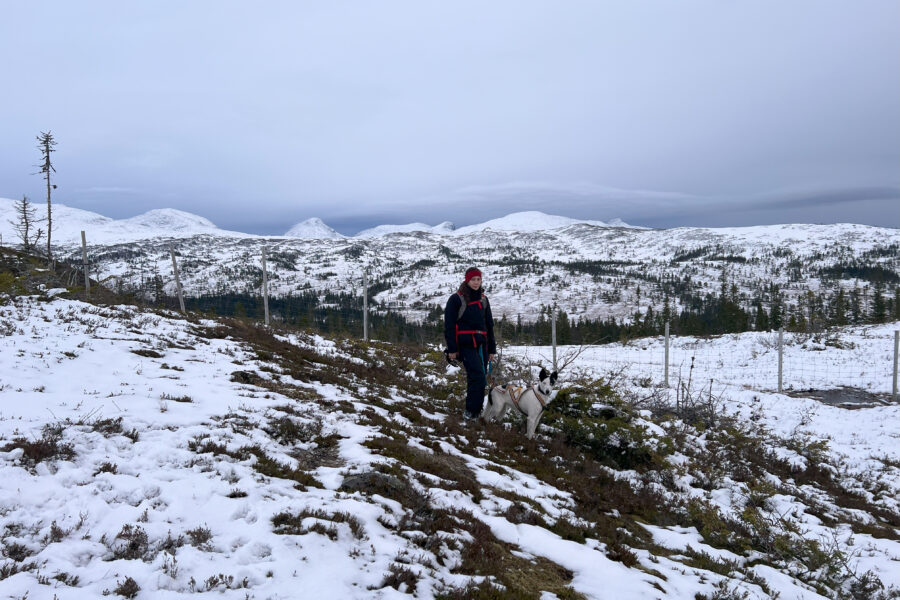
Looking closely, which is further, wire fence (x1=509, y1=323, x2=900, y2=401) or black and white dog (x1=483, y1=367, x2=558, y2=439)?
wire fence (x1=509, y1=323, x2=900, y2=401)

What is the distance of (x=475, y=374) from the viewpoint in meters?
8.59

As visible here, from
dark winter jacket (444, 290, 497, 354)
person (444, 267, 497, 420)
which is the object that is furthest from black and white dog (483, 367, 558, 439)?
dark winter jacket (444, 290, 497, 354)

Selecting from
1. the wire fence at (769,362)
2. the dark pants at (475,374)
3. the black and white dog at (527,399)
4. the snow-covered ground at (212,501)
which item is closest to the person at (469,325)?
the dark pants at (475,374)

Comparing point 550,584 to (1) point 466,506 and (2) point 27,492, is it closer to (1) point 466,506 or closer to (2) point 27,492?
(1) point 466,506

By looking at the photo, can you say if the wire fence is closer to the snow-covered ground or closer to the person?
the person

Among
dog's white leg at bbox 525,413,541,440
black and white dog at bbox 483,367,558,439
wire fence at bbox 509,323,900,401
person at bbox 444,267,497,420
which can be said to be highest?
person at bbox 444,267,497,420

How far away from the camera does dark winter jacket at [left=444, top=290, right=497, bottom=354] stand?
8.27 m

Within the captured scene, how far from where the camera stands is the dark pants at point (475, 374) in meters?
8.37

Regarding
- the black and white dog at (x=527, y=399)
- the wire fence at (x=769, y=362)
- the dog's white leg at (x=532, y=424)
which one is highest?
the black and white dog at (x=527, y=399)

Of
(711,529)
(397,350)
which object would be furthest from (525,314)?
Result: (711,529)

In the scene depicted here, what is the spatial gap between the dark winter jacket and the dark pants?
0.52ft

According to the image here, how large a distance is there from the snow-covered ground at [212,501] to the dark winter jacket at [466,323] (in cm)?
181

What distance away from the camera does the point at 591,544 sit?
204 inches

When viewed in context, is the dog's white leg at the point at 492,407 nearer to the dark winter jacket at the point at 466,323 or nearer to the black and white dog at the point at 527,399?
the black and white dog at the point at 527,399
